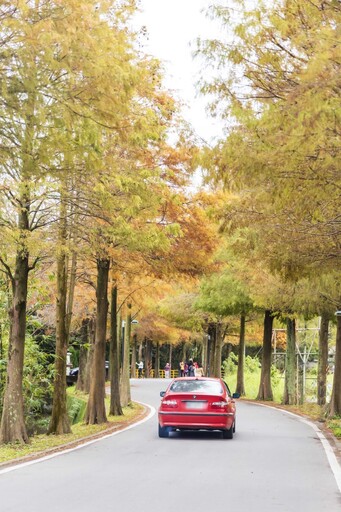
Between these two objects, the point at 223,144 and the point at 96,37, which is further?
the point at 223,144

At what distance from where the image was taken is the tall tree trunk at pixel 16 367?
15.9 meters

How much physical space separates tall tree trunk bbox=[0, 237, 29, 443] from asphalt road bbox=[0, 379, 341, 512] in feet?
5.16

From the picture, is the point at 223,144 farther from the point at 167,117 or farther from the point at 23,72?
the point at 167,117

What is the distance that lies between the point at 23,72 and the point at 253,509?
556 centimetres

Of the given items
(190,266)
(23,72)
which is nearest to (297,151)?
(23,72)

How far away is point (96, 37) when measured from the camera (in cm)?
1008

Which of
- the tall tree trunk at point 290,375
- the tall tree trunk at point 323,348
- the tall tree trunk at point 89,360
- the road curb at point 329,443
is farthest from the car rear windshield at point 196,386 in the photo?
the tall tree trunk at point 89,360

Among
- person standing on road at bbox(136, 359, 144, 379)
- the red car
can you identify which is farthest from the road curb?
person standing on road at bbox(136, 359, 144, 379)

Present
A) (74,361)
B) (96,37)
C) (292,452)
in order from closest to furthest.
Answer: (96,37), (292,452), (74,361)

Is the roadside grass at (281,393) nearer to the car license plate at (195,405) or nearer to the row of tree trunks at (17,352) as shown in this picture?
the car license plate at (195,405)

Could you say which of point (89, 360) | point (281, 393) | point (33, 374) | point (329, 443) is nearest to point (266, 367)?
point (281, 393)

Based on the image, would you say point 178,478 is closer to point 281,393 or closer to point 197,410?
point 197,410

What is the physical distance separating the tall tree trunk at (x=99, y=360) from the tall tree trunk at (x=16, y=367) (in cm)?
610

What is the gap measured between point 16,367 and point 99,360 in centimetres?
694
